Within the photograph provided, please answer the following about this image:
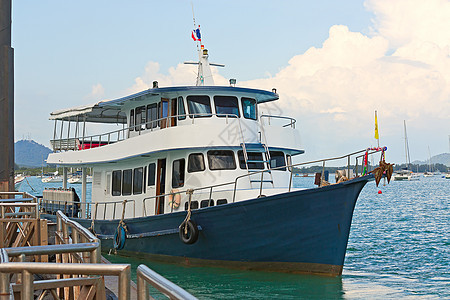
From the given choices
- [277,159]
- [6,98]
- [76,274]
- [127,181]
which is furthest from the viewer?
[127,181]

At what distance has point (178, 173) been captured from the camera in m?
14.4

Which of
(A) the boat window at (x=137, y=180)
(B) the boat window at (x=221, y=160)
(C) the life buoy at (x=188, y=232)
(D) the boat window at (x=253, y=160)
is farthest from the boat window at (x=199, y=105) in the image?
(C) the life buoy at (x=188, y=232)

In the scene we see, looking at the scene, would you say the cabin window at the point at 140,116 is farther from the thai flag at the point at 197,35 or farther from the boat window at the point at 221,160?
the thai flag at the point at 197,35

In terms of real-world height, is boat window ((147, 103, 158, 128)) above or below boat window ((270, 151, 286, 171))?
above

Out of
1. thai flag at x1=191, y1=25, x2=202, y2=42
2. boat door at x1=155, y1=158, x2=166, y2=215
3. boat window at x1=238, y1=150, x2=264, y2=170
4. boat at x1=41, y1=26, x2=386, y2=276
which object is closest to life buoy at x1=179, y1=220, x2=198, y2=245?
boat at x1=41, y1=26, x2=386, y2=276

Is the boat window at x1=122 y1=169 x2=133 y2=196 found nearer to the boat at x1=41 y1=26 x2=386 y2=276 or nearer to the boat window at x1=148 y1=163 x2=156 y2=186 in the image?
the boat at x1=41 y1=26 x2=386 y2=276

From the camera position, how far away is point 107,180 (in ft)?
57.0

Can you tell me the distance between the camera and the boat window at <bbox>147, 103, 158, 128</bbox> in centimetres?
1541

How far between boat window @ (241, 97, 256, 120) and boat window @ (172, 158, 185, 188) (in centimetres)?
221

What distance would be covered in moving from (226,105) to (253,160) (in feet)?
5.57

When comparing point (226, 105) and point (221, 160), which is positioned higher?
point (226, 105)

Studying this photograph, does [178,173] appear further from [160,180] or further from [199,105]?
[199,105]

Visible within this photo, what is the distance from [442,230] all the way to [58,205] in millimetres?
17556

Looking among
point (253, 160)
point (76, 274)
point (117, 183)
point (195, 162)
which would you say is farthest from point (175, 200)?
point (76, 274)
